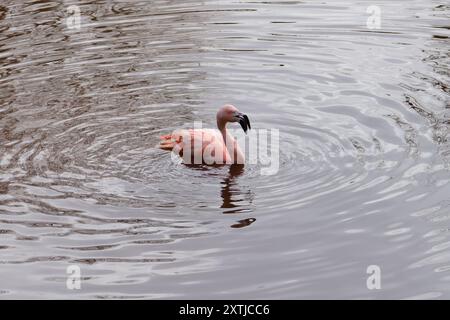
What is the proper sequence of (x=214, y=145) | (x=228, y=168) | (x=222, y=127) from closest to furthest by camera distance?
(x=228, y=168), (x=214, y=145), (x=222, y=127)

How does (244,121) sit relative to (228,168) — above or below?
above

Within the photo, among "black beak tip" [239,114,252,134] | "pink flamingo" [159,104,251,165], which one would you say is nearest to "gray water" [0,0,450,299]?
"pink flamingo" [159,104,251,165]

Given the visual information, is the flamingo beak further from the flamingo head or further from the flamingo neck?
the flamingo neck

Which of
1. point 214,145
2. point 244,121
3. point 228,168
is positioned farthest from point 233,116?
point 228,168

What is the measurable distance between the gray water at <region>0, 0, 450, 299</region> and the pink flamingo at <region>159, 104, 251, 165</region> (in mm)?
208

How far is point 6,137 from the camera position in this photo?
10.5 m

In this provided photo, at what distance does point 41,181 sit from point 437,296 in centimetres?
424

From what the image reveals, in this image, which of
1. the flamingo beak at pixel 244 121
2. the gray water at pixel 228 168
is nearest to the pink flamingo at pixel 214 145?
the flamingo beak at pixel 244 121

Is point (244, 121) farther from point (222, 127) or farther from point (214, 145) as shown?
point (214, 145)

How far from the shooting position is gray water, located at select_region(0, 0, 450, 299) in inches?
298

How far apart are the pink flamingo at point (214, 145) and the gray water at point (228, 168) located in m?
0.21

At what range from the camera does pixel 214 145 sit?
990 centimetres

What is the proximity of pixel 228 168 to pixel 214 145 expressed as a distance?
31 centimetres

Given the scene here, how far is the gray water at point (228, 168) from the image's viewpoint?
756cm
